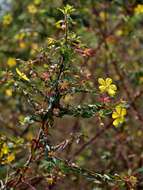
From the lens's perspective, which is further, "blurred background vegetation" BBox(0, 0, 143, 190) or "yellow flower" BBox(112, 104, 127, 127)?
"blurred background vegetation" BBox(0, 0, 143, 190)

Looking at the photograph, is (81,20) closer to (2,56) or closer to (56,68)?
(2,56)

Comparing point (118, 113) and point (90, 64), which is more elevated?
point (90, 64)

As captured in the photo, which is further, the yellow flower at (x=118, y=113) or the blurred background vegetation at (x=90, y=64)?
the blurred background vegetation at (x=90, y=64)

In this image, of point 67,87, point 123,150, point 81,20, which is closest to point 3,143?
point 67,87

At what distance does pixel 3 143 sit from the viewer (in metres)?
1.83

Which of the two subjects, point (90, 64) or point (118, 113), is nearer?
point (118, 113)

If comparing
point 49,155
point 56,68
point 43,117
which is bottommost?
point 49,155

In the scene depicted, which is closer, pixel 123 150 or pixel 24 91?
pixel 24 91

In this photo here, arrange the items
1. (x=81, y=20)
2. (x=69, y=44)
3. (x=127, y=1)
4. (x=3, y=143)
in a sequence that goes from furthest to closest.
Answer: (x=127, y=1) < (x=81, y=20) < (x=3, y=143) < (x=69, y=44)

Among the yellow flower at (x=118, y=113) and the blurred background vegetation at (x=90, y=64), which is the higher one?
the blurred background vegetation at (x=90, y=64)

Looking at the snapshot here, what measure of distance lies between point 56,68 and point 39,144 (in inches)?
10.6

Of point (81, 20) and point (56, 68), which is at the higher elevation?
point (81, 20)

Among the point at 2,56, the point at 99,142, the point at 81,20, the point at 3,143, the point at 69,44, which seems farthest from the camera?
the point at 99,142

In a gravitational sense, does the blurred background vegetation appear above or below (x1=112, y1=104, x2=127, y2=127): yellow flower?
above
